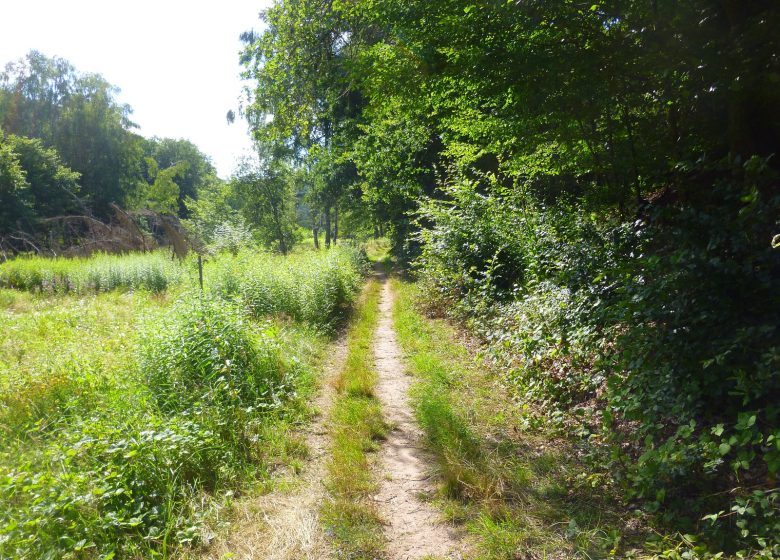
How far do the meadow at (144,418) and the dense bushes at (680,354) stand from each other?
2.93 metres

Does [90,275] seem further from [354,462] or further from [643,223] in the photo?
[643,223]

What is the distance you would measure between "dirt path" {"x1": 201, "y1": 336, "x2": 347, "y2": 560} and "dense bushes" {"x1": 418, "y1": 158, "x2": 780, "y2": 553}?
2278mm

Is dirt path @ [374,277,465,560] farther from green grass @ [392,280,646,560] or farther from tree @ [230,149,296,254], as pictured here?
tree @ [230,149,296,254]

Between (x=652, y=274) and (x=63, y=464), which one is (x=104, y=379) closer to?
(x=63, y=464)

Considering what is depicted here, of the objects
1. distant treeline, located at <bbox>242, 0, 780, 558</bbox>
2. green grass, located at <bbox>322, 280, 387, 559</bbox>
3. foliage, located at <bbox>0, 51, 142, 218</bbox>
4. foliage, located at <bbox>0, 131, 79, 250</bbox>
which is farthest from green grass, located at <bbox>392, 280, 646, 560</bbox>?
foliage, located at <bbox>0, 51, 142, 218</bbox>

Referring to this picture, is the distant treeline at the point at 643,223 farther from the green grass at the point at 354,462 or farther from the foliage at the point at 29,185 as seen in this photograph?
the foliage at the point at 29,185

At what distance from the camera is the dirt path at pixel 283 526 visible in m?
Answer: 2.91

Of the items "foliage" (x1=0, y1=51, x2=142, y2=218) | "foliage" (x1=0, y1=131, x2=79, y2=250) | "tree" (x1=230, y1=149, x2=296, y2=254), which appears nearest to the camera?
"foliage" (x1=0, y1=131, x2=79, y2=250)

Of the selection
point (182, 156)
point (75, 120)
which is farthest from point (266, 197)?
point (182, 156)

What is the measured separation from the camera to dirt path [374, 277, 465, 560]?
9.73 ft

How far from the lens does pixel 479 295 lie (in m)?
7.85

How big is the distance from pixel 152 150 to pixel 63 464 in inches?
2929

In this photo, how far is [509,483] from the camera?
345 cm

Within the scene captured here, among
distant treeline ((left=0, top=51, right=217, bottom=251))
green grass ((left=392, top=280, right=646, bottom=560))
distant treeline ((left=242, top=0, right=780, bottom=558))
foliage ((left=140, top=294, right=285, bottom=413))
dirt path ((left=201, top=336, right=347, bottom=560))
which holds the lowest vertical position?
dirt path ((left=201, top=336, right=347, bottom=560))
